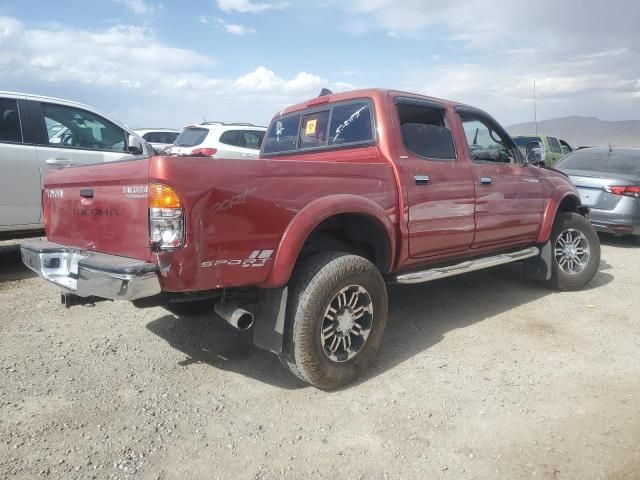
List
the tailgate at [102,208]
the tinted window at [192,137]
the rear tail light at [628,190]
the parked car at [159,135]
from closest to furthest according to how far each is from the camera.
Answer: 1. the tailgate at [102,208]
2. the rear tail light at [628,190]
3. the tinted window at [192,137]
4. the parked car at [159,135]

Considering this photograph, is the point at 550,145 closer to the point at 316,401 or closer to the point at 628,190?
the point at 628,190

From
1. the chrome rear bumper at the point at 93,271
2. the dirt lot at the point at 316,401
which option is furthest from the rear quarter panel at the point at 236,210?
the dirt lot at the point at 316,401

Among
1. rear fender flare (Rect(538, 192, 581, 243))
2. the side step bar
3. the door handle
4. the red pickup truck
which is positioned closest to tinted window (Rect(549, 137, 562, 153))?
rear fender flare (Rect(538, 192, 581, 243))

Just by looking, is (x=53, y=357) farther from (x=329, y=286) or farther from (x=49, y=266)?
(x=329, y=286)

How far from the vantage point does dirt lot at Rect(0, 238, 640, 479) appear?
2291 mm

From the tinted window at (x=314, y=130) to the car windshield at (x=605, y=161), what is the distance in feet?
18.9

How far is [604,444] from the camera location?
Result: 2.45 m

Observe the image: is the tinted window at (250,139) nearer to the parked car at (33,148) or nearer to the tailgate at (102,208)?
the parked car at (33,148)

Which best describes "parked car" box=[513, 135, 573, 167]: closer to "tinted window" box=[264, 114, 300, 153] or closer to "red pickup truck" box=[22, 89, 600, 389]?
"red pickup truck" box=[22, 89, 600, 389]

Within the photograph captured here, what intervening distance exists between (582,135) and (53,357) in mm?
117775

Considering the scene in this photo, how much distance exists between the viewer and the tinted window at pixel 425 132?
3678 mm

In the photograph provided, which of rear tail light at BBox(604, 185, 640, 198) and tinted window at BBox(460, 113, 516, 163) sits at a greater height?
tinted window at BBox(460, 113, 516, 163)

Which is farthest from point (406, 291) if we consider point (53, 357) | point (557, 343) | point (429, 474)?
point (53, 357)

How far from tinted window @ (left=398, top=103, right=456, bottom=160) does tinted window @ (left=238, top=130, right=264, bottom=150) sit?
24.8ft
